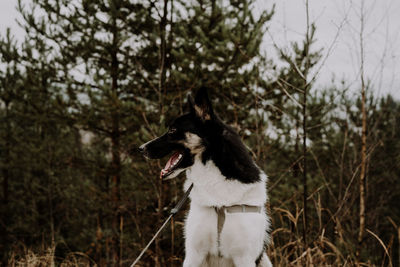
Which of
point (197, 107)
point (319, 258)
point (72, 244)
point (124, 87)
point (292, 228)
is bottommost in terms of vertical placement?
point (72, 244)

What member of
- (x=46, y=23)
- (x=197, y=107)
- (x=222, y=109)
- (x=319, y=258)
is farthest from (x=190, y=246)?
(x=46, y=23)

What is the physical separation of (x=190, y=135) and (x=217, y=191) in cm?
49

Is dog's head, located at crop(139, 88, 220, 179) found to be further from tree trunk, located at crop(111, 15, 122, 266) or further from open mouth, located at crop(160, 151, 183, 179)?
tree trunk, located at crop(111, 15, 122, 266)

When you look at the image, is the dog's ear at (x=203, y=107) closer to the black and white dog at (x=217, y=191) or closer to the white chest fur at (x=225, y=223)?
the black and white dog at (x=217, y=191)

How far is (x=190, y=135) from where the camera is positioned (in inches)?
99.8

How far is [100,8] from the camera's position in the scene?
713cm

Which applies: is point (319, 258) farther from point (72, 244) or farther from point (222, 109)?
point (72, 244)

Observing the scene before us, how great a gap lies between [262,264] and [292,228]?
128 centimetres

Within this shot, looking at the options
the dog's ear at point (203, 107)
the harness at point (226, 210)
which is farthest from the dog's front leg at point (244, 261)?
the dog's ear at point (203, 107)

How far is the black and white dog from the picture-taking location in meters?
2.27

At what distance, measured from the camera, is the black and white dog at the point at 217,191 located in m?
2.27

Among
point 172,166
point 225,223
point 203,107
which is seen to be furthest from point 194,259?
point 203,107

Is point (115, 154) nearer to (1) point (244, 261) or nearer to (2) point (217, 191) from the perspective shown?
(2) point (217, 191)

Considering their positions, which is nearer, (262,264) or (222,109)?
(262,264)
